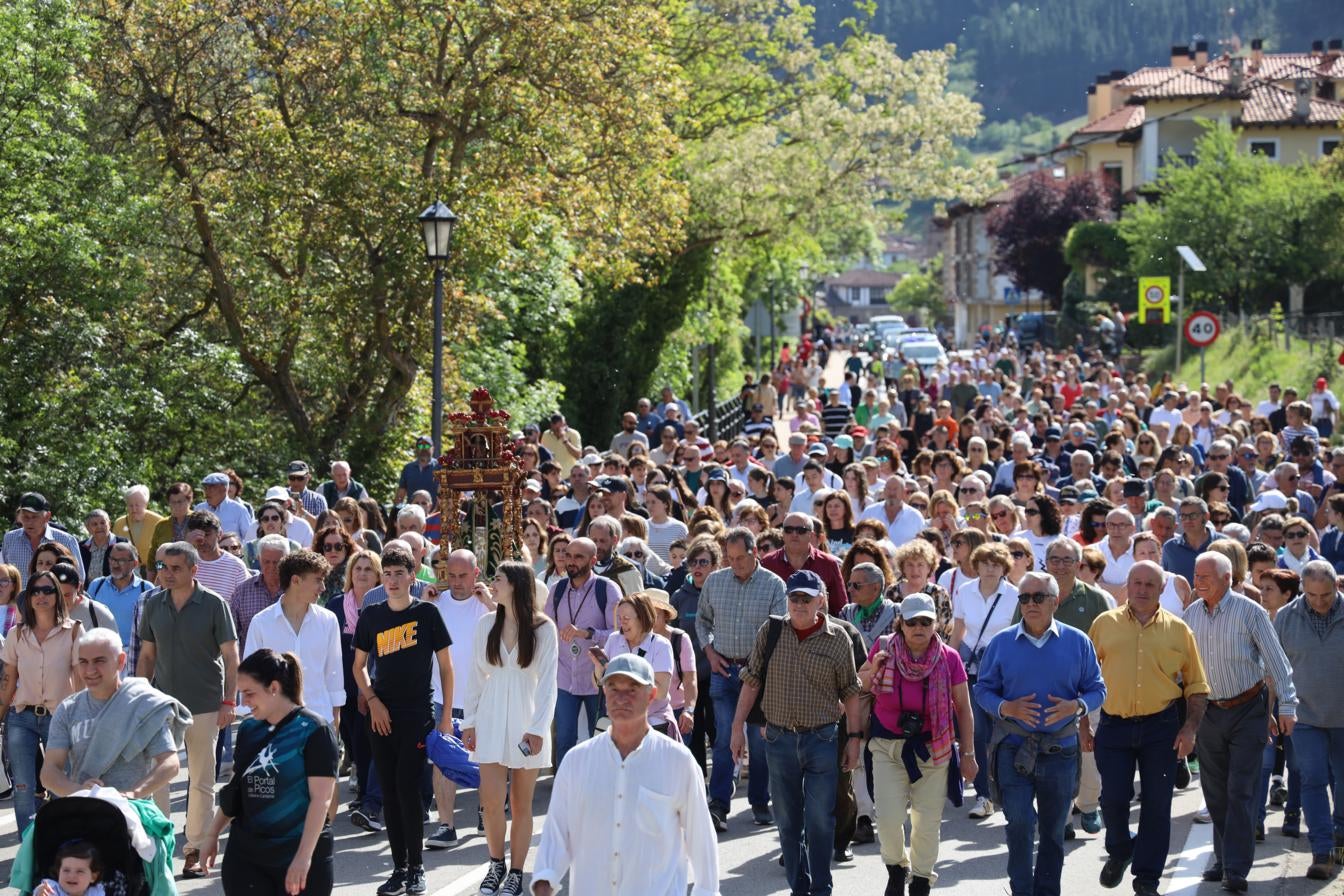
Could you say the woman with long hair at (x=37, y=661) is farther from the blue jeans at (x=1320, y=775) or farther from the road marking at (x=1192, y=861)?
the blue jeans at (x=1320, y=775)

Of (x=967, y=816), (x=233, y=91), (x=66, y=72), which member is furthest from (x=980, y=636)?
(x=233, y=91)

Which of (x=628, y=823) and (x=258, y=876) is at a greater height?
(x=628, y=823)

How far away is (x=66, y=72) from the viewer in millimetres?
19609

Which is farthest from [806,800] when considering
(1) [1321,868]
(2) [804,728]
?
(1) [1321,868]

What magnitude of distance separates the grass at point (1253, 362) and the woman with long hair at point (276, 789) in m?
32.7

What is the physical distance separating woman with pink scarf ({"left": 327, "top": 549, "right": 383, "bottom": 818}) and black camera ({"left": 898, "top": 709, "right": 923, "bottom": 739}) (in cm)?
350

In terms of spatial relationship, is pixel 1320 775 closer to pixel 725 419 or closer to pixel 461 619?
pixel 461 619

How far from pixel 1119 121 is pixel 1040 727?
302 ft

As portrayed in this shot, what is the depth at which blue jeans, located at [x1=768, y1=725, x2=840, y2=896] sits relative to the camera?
364 inches

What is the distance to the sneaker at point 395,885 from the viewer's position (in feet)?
31.0

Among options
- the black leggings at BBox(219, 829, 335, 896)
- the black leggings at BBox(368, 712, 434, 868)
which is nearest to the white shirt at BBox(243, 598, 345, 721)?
the black leggings at BBox(368, 712, 434, 868)

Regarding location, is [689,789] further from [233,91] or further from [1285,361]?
[1285,361]

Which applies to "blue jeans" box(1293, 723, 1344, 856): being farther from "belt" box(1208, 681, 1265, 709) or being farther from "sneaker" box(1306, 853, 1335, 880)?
"belt" box(1208, 681, 1265, 709)

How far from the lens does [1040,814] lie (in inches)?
362
